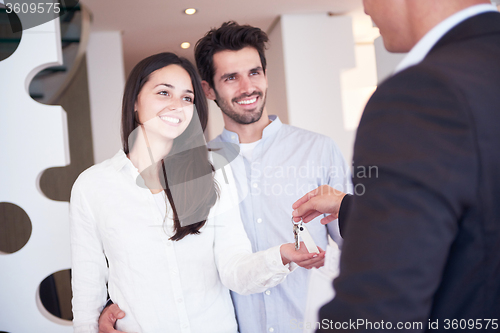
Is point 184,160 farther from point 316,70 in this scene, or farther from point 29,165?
point 316,70

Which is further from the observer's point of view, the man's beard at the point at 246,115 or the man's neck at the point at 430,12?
the man's beard at the point at 246,115

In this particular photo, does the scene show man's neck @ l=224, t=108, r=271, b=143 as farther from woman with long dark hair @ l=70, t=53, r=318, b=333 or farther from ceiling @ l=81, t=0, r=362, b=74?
ceiling @ l=81, t=0, r=362, b=74

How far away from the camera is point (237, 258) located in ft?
3.79

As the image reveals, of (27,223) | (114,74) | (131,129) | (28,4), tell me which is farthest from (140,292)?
(114,74)

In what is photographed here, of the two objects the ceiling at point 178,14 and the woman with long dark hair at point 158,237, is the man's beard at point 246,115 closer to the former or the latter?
the woman with long dark hair at point 158,237

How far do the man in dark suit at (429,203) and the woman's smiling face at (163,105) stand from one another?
0.99m

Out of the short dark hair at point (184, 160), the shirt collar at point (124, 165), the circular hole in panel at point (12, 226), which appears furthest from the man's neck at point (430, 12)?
the circular hole in panel at point (12, 226)

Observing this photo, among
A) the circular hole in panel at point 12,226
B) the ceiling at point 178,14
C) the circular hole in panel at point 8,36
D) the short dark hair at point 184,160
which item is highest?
the ceiling at point 178,14

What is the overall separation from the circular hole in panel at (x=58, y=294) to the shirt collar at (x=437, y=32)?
3.06 m

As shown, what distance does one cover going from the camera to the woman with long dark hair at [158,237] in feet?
3.64

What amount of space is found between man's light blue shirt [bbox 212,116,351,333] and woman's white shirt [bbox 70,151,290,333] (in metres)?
0.21

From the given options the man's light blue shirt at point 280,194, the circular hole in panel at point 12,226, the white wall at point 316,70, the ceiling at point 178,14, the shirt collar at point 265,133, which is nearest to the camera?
the man's light blue shirt at point 280,194

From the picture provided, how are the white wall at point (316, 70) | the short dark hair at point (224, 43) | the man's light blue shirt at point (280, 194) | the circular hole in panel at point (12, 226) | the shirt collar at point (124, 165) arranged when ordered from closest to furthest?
the shirt collar at point (124, 165), the man's light blue shirt at point (280, 194), the short dark hair at point (224, 43), the circular hole in panel at point (12, 226), the white wall at point (316, 70)

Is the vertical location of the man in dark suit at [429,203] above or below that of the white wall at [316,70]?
below
